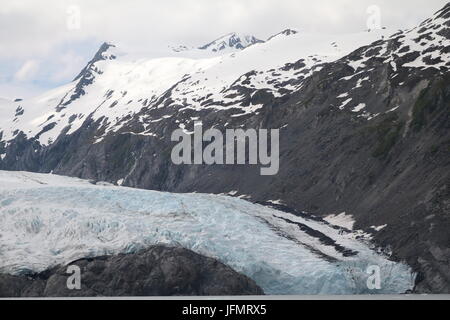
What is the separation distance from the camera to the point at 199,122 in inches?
7382

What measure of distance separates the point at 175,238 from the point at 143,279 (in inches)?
362

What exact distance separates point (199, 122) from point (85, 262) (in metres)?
122

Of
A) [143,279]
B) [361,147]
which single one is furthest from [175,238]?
[361,147]

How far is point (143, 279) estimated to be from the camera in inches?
2530

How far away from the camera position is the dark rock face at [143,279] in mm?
63094

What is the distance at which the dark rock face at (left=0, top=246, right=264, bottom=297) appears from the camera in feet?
207

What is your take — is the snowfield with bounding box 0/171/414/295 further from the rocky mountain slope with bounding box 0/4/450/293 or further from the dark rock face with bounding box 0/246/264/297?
the rocky mountain slope with bounding box 0/4/450/293

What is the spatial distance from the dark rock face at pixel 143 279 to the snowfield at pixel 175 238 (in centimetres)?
227

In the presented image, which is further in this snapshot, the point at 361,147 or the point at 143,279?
the point at 361,147

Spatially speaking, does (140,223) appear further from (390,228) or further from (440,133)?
(440,133)

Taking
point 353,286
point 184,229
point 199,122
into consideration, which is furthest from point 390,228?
point 199,122

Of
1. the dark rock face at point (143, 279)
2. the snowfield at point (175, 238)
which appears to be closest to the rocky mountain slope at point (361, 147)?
the snowfield at point (175, 238)

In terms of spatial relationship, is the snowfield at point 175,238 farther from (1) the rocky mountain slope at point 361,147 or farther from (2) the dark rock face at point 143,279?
(1) the rocky mountain slope at point 361,147

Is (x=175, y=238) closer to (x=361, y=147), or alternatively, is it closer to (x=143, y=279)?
(x=143, y=279)
